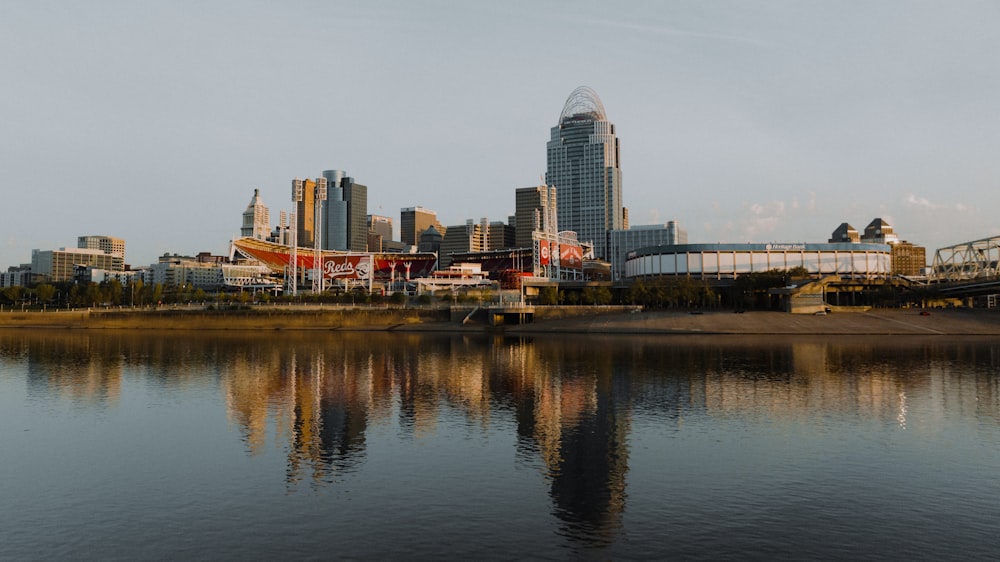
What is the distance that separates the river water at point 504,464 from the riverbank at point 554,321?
5917 cm

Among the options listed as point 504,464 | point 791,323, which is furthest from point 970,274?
point 504,464

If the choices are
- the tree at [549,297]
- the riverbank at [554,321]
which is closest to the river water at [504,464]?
the riverbank at [554,321]

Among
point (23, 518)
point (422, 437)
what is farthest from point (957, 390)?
point (23, 518)

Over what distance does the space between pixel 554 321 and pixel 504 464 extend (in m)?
115

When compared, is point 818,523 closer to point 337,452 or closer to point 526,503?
point 526,503

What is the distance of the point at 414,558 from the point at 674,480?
47.3 ft

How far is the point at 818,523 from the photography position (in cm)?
2523

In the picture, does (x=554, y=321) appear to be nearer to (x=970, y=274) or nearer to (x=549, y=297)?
(x=549, y=297)

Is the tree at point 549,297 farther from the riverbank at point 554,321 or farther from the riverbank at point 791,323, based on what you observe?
the riverbank at point 791,323

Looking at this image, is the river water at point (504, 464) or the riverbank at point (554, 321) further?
the riverbank at point (554, 321)

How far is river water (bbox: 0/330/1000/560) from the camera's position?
77.9ft

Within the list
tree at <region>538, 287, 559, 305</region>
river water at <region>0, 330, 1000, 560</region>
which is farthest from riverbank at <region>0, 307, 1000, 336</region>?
river water at <region>0, 330, 1000, 560</region>

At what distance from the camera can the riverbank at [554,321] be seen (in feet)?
419

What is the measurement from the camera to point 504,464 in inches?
1336
